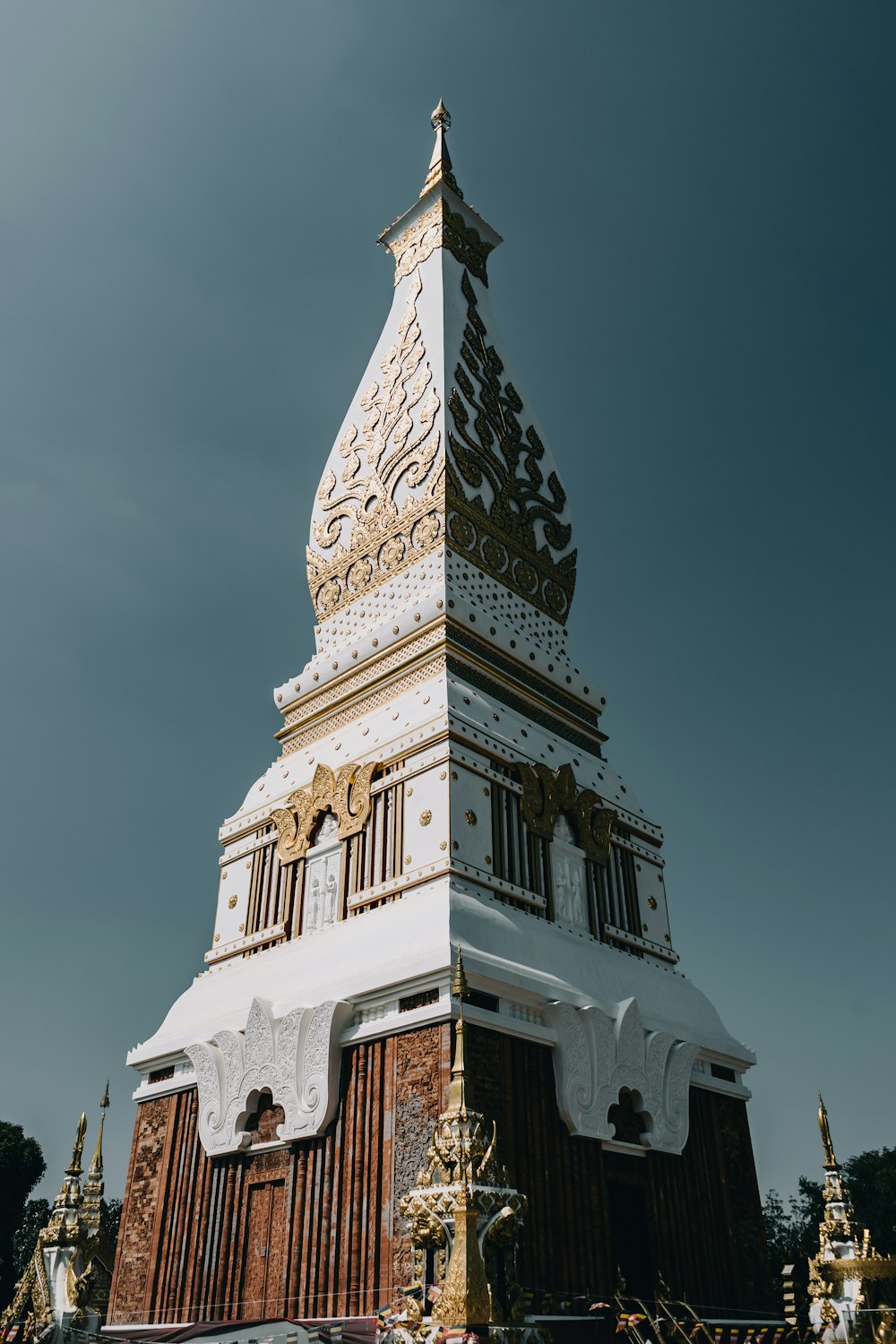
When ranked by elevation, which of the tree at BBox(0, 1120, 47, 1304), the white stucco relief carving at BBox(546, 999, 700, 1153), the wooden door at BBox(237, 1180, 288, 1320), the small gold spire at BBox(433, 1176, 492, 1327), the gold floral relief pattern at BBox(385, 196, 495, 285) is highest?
the gold floral relief pattern at BBox(385, 196, 495, 285)

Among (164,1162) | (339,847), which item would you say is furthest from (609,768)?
(164,1162)

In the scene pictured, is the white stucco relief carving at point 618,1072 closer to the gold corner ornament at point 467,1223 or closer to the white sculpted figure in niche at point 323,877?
the white sculpted figure in niche at point 323,877

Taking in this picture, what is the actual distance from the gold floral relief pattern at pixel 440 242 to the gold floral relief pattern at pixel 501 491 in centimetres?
150

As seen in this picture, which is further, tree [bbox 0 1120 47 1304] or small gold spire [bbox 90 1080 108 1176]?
tree [bbox 0 1120 47 1304]

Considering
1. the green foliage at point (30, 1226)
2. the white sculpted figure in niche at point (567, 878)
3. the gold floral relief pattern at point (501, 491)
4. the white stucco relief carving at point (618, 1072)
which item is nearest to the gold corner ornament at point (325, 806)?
the white sculpted figure in niche at point (567, 878)

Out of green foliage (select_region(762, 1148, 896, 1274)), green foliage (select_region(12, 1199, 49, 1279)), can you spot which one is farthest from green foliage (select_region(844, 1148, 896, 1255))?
green foliage (select_region(12, 1199, 49, 1279))

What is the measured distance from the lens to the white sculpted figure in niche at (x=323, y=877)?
45.5 feet

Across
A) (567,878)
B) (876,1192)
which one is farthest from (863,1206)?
(567,878)

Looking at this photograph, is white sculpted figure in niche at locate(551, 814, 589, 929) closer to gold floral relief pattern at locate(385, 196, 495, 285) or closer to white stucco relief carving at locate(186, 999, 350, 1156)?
white stucco relief carving at locate(186, 999, 350, 1156)

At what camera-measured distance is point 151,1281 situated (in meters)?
12.5

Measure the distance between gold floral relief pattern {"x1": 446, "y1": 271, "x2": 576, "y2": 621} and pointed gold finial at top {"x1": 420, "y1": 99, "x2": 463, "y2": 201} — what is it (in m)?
3.04

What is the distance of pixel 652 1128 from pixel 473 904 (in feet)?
10.7

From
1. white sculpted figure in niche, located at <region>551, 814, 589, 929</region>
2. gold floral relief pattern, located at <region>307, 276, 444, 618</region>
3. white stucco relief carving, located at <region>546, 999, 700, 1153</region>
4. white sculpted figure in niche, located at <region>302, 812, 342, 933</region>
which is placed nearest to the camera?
white stucco relief carving, located at <region>546, 999, 700, 1153</region>

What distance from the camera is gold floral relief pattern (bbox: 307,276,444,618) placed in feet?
55.5
